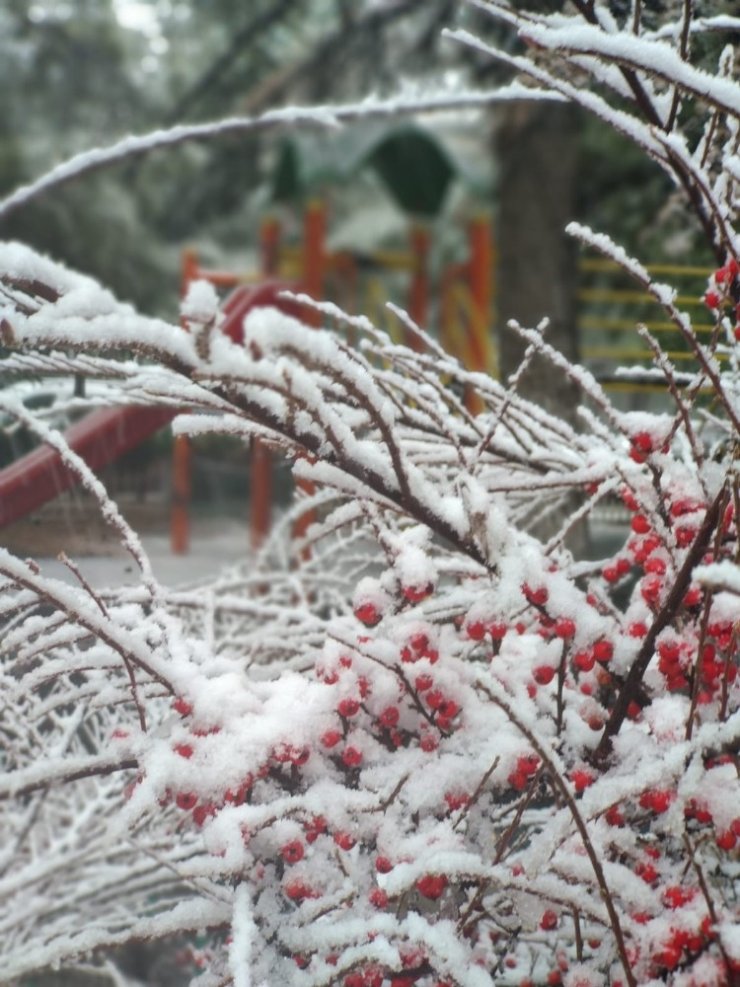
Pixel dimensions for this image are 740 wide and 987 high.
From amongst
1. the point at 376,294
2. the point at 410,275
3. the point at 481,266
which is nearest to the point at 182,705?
the point at 376,294

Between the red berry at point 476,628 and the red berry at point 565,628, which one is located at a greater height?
the red berry at point 476,628

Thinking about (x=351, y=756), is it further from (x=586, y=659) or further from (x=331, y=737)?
(x=586, y=659)

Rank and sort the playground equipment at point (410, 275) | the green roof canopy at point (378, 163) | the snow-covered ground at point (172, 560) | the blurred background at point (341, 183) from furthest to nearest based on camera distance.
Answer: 1. the green roof canopy at point (378, 163)
2. the playground equipment at point (410, 275)
3. the blurred background at point (341, 183)
4. the snow-covered ground at point (172, 560)

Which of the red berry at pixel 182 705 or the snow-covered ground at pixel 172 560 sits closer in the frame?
the red berry at pixel 182 705

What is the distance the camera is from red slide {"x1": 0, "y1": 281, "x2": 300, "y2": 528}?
1.33m

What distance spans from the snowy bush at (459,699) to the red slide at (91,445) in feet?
0.88

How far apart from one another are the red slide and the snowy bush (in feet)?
0.88

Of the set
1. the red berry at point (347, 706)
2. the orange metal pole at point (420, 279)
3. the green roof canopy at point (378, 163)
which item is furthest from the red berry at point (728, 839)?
the green roof canopy at point (378, 163)

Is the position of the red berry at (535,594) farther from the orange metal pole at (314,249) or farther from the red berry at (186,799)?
the orange metal pole at (314,249)

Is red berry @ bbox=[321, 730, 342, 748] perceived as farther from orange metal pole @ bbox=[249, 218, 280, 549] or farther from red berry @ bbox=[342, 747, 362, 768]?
orange metal pole @ bbox=[249, 218, 280, 549]

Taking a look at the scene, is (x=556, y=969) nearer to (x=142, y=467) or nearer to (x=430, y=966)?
(x=430, y=966)

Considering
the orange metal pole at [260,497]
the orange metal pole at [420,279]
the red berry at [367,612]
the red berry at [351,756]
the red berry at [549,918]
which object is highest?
the orange metal pole at [420,279]

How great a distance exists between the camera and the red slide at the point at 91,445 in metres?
1.33

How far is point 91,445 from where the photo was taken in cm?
152
